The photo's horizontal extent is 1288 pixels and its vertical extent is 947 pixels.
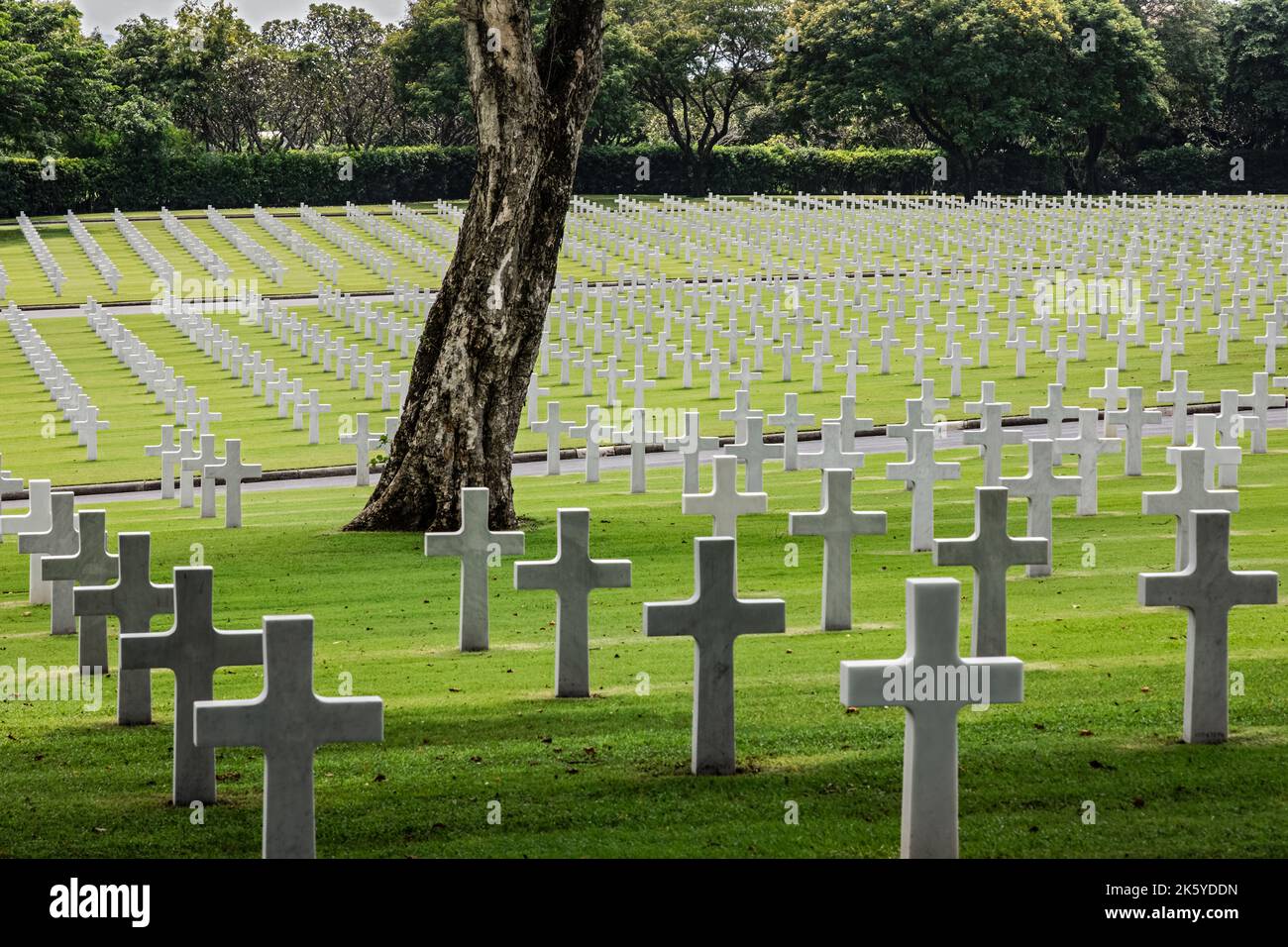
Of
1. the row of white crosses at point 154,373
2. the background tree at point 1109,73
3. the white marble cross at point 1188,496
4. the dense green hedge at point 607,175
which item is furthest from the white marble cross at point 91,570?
the background tree at point 1109,73

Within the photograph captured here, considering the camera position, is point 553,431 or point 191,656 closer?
point 191,656

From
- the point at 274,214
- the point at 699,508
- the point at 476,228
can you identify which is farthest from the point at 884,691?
the point at 274,214

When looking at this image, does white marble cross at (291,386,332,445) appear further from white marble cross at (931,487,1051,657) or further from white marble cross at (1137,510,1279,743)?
white marble cross at (1137,510,1279,743)

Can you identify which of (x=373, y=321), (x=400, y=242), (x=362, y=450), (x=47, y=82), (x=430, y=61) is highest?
(x=430, y=61)

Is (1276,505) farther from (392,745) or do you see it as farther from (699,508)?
(392,745)

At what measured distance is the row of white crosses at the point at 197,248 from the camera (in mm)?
48094

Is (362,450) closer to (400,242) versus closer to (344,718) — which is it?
(344,718)

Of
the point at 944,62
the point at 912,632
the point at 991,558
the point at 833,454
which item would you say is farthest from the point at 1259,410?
the point at 944,62

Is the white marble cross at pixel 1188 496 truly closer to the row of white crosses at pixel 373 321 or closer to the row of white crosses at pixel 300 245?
the row of white crosses at pixel 373 321

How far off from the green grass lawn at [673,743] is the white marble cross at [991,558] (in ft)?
1.05

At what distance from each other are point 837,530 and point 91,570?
408cm

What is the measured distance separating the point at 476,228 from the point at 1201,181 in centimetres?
6880

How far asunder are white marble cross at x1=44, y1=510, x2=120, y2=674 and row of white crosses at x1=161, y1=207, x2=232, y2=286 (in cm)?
3851

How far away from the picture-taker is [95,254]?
52.4 metres
